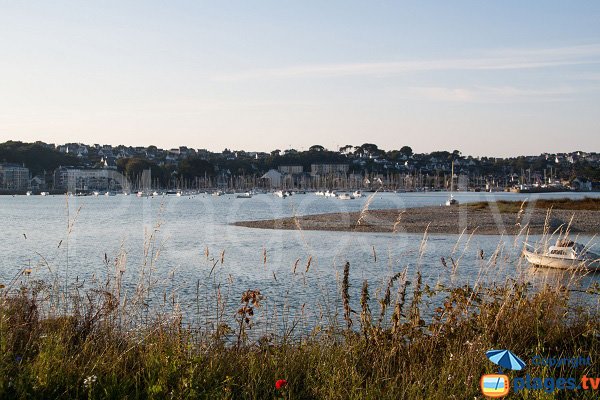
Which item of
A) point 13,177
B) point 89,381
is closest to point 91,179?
point 13,177

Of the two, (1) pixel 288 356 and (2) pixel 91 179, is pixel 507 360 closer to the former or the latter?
(1) pixel 288 356

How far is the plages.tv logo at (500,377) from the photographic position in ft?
15.6

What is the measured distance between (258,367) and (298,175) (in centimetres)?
19191

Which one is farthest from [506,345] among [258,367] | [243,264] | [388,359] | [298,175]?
[298,175]

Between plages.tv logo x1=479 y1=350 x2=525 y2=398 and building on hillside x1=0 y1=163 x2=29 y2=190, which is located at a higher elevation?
plages.tv logo x1=479 y1=350 x2=525 y2=398

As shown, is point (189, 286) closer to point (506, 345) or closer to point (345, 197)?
point (506, 345)

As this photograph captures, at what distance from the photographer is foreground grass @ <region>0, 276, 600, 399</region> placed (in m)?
5.44

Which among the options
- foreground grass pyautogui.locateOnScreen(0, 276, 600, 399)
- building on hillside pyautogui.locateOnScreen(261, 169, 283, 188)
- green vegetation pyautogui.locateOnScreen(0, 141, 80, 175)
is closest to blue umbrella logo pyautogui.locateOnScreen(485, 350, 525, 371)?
Answer: foreground grass pyautogui.locateOnScreen(0, 276, 600, 399)

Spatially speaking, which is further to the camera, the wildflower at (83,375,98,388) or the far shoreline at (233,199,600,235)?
the far shoreline at (233,199,600,235)

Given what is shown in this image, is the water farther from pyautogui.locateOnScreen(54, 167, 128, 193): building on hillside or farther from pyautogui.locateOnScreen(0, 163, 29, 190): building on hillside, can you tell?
pyautogui.locateOnScreen(0, 163, 29, 190): building on hillside

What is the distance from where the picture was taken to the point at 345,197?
131 m

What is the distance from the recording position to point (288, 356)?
6.33m

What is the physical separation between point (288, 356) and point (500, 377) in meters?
1.99

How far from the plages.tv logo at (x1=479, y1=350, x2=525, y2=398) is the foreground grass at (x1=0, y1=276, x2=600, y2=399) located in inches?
11.5
